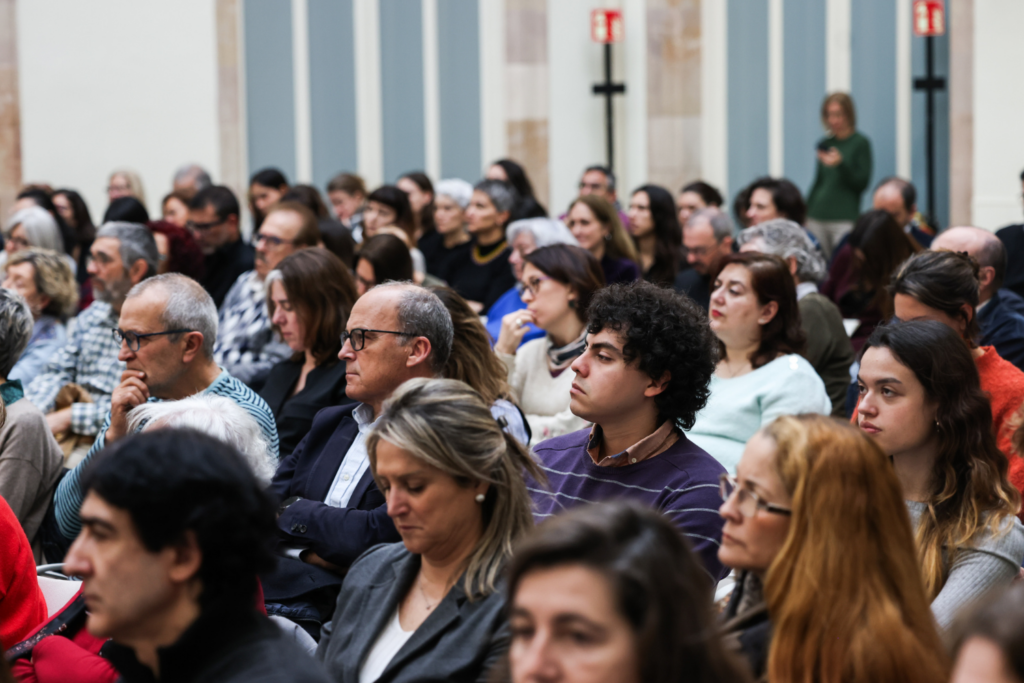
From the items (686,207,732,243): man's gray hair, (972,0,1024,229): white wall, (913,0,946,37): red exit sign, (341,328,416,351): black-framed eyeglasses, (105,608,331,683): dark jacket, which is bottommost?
(105,608,331,683): dark jacket

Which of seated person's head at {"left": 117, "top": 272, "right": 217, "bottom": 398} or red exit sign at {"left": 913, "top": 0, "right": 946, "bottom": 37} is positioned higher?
red exit sign at {"left": 913, "top": 0, "right": 946, "bottom": 37}

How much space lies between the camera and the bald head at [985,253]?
444cm

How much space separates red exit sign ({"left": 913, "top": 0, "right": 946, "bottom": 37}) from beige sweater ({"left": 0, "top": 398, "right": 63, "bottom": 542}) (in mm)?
7934

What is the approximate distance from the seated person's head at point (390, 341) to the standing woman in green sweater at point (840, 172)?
633cm

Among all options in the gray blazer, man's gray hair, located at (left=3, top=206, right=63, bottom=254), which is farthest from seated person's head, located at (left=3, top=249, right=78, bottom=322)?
the gray blazer

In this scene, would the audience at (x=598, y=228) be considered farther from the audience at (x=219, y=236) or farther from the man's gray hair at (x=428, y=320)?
the man's gray hair at (x=428, y=320)

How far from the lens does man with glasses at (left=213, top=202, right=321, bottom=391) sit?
5.16 meters

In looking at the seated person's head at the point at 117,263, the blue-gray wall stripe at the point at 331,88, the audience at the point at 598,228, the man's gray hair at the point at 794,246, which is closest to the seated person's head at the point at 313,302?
the seated person's head at the point at 117,263

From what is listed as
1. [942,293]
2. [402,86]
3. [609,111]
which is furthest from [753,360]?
[402,86]

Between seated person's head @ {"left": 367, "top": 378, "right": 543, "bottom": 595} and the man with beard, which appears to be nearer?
seated person's head @ {"left": 367, "top": 378, "right": 543, "bottom": 595}

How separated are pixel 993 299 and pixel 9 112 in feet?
27.7

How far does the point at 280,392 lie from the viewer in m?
4.40

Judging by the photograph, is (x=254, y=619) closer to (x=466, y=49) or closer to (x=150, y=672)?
(x=150, y=672)

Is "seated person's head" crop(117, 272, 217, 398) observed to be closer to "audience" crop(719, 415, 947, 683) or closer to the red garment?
the red garment
